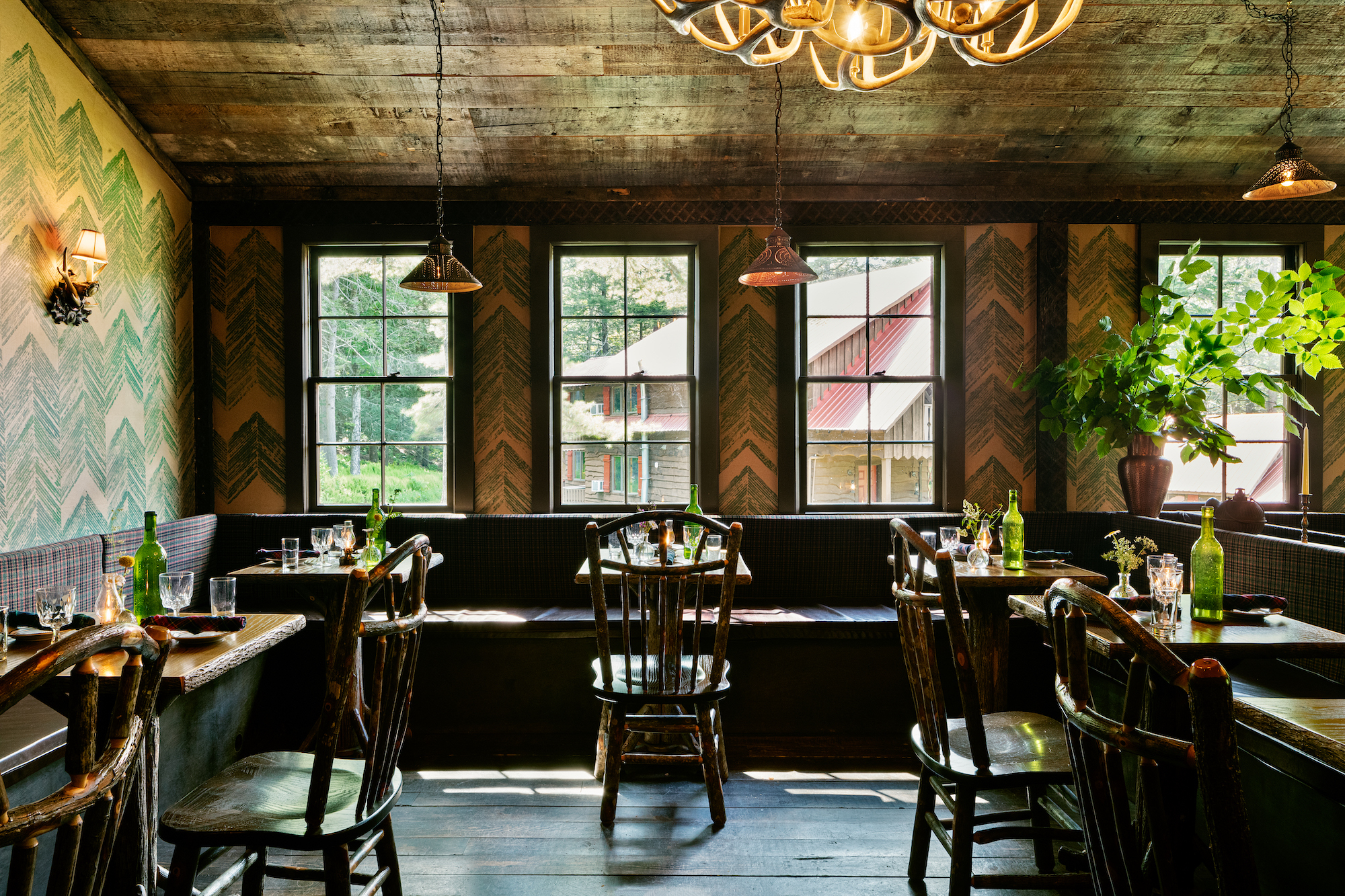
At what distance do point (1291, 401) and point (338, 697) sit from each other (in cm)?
514

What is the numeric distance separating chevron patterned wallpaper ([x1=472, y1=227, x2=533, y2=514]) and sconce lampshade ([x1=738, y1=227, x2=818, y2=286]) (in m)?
1.61

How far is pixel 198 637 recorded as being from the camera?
6.44 ft

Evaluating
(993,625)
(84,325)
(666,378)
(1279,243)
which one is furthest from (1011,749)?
(1279,243)

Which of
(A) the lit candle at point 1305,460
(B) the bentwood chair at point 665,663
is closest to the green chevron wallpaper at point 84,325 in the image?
(B) the bentwood chair at point 665,663

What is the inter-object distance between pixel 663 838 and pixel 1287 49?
13.9 ft

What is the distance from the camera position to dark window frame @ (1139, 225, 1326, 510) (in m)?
4.54

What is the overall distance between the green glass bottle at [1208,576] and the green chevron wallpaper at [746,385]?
2519mm

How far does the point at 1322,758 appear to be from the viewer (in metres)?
1.27

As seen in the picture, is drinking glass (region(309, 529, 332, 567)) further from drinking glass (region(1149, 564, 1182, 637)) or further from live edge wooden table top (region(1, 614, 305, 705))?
drinking glass (region(1149, 564, 1182, 637))

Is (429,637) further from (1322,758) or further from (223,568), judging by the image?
(1322,758)

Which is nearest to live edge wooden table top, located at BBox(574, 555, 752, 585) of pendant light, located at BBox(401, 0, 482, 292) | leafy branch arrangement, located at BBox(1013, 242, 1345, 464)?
pendant light, located at BBox(401, 0, 482, 292)

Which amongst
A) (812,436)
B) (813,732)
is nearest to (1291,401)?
(812,436)

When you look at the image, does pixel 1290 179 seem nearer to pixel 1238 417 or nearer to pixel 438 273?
pixel 1238 417

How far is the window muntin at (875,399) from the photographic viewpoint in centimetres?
466
